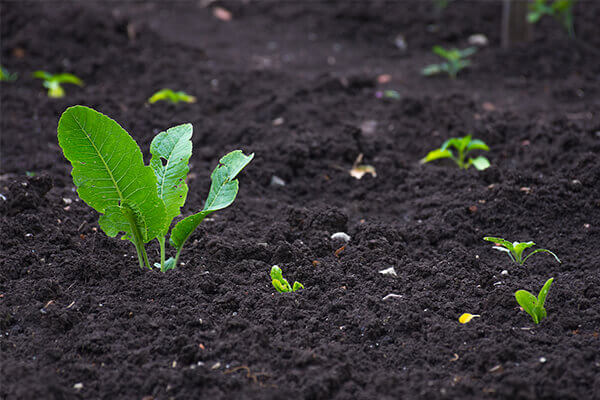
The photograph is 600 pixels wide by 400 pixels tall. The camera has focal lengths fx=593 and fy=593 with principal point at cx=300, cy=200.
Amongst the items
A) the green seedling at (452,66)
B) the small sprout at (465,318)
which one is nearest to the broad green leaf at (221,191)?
the small sprout at (465,318)

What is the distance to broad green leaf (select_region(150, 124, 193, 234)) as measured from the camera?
7.26ft

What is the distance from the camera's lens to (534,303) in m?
1.96

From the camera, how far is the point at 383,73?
536cm

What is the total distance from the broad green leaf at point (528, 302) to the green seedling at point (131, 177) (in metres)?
1.03

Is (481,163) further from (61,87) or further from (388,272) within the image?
(61,87)

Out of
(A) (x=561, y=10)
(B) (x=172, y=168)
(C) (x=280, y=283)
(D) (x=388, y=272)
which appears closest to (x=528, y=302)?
(D) (x=388, y=272)

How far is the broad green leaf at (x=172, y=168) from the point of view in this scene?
7.26 ft

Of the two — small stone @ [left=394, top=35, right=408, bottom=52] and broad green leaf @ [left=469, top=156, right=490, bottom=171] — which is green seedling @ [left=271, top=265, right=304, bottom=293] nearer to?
broad green leaf @ [left=469, top=156, right=490, bottom=171]

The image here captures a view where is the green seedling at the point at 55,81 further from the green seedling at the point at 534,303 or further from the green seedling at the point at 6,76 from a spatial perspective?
the green seedling at the point at 534,303

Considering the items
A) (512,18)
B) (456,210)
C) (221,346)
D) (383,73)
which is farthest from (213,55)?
(221,346)

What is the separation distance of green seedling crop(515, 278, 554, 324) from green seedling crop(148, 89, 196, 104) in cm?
283

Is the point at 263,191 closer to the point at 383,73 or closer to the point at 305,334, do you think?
the point at 305,334

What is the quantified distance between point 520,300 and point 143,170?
1.35 meters

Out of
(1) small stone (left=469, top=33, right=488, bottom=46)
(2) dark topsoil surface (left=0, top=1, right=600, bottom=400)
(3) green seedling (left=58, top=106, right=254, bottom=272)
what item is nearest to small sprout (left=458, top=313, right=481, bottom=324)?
(2) dark topsoil surface (left=0, top=1, right=600, bottom=400)
